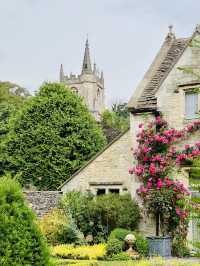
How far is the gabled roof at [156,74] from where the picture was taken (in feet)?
66.5

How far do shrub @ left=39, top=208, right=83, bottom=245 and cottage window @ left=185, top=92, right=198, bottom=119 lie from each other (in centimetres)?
608

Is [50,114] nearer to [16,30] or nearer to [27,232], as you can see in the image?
[16,30]

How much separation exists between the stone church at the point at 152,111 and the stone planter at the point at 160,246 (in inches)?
40.8

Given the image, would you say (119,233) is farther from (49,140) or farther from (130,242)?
(49,140)

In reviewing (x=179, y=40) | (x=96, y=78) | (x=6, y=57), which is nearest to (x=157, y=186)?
(x=179, y=40)

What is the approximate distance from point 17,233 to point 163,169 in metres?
12.8

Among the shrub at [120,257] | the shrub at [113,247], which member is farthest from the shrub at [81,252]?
the shrub at [120,257]

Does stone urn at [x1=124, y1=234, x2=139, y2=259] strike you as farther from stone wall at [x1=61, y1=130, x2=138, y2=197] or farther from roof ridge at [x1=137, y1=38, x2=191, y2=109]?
roof ridge at [x1=137, y1=38, x2=191, y2=109]

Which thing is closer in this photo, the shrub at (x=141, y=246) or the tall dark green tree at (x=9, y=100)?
the shrub at (x=141, y=246)

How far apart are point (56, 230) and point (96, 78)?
107 metres

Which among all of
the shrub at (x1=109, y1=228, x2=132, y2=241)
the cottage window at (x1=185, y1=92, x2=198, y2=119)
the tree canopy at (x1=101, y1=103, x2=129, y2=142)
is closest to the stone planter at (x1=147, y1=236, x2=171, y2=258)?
the shrub at (x1=109, y1=228, x2=132, y2=241)

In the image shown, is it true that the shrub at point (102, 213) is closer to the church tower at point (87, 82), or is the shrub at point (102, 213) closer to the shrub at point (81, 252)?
the shrub at point (81, 252)

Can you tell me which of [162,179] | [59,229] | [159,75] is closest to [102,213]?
[59,229]

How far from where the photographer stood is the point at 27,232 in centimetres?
683
